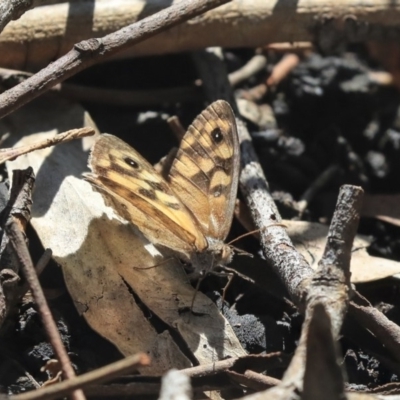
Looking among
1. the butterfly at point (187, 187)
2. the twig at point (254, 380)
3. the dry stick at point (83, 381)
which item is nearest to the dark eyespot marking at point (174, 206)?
the butterfly at point (187, 187)

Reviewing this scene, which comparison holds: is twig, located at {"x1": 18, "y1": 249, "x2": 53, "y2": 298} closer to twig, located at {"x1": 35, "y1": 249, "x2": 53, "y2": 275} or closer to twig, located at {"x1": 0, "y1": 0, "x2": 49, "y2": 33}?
twig, located at {"x1": 35, "y1": 249, "x2": 53, "y2": 275}

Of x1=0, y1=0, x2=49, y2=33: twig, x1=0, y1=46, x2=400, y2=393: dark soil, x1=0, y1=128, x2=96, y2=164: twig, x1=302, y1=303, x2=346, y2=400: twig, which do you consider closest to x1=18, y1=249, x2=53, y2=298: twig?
x1=0, y1=46, x2=400, y2=393: dark soil

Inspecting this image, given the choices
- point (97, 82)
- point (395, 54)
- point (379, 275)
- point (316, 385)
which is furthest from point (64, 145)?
point (395, 54)

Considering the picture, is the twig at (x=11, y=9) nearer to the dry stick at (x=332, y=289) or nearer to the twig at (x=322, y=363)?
the dry stick at (x=332, y=289)


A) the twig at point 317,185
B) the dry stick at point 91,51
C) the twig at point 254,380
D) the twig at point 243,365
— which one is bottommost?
the twig at point 254,380

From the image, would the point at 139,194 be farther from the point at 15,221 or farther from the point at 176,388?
the point at 176,388

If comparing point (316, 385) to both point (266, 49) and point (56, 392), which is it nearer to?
point (56, 392)
